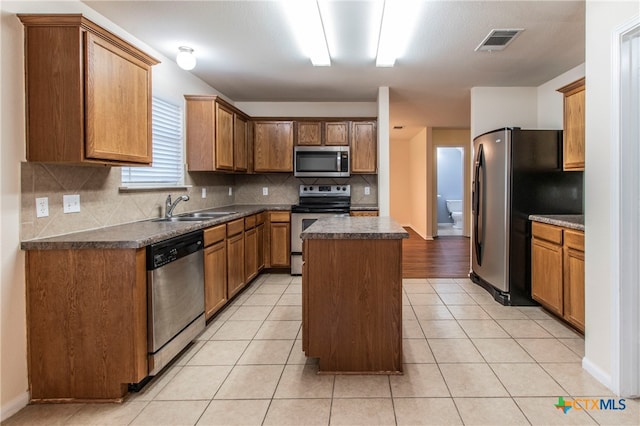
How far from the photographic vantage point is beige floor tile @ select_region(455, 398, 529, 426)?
1790 mm

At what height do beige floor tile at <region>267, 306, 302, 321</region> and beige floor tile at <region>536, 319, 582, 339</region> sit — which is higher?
beige floor tile at <region>267, 306, 302, 321</region>

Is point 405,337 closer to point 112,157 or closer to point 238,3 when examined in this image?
point 112,157

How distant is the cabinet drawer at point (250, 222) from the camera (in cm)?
407

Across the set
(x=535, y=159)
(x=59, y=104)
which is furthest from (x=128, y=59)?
(x=535, y=159)

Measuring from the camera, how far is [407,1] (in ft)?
8.02

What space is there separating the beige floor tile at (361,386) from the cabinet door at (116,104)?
1936 mm

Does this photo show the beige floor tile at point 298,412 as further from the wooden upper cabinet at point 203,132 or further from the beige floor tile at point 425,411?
the wooden upper cabinet at point 203,132

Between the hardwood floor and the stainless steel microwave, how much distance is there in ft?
5.64

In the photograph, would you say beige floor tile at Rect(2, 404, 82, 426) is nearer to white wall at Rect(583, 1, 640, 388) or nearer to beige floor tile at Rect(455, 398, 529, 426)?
beige floor tile at Rect(455, 398, 529, 426)

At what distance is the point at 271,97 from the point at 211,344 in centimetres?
360

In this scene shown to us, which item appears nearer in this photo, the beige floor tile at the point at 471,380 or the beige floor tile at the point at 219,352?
the beige floor tile at the point at 471,380

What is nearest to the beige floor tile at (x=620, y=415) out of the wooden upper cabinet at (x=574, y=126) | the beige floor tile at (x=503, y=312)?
the beige floor tile at (x=503, y=312)

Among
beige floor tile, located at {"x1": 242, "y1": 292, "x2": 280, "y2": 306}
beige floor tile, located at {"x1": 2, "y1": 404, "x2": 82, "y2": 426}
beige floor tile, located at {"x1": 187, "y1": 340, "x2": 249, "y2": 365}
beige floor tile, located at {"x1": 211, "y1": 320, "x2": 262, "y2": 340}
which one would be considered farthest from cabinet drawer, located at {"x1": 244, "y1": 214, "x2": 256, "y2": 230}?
beige floor tile, located at {"x1": 2, "y1": 404, "x2": 82, "y2": 426}

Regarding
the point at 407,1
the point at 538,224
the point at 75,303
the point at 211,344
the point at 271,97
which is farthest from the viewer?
the point at 271,97
